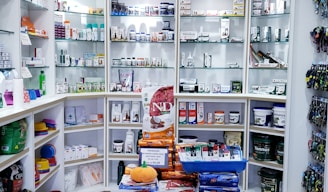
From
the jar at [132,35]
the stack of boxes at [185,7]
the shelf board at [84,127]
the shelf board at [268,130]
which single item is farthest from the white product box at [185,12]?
the shelf board at [84,127]

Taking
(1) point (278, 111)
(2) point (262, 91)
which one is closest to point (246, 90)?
(2) point (262, 91)

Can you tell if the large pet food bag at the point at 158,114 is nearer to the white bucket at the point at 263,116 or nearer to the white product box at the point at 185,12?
the white bucket at the point at 263,116

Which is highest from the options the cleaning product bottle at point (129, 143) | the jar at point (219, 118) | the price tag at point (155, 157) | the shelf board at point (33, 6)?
the shelf board at point (33, 6)

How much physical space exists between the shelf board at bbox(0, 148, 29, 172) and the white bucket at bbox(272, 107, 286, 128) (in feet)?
9.01

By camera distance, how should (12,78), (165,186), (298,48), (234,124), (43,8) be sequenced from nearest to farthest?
(165,186) < (12,78) < (298,48) < (43,8) < (234,124)

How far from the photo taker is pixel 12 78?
320 cm

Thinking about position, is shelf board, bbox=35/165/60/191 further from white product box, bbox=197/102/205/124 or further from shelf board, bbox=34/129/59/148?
white product box, bbox=197/102/205/124

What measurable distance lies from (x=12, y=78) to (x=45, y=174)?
1043 mm

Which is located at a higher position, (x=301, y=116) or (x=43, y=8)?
(x=43, y=8)

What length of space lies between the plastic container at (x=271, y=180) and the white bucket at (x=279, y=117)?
573 mm

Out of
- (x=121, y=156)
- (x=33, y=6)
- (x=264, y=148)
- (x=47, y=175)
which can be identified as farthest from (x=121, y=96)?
(x=264, y=148)

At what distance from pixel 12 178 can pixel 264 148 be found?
2.81 metres

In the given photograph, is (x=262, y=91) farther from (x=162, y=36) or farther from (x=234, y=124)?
(x=162, y=36)

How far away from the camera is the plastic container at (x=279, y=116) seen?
4.20m
